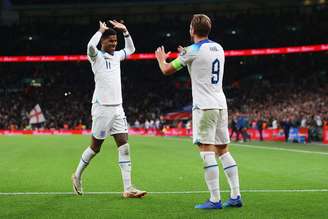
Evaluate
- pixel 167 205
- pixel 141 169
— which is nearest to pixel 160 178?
pixel 141 169

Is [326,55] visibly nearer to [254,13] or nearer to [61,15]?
[254,13]

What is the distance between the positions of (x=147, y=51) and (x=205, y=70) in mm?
56465

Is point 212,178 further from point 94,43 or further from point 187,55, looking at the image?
point 94,43

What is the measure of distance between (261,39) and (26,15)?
94.2 feet

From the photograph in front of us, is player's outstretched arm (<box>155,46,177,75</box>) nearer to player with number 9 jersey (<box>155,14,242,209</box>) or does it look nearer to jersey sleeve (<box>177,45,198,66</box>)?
player with number 9 jersey (<box>155,14,242,209</box>)

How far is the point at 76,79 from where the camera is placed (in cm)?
6481

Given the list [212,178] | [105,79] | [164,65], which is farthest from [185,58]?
[105,79]

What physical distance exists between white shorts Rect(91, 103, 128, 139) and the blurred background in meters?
43.6

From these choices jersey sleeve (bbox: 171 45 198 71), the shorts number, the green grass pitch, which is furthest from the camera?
the shorts number

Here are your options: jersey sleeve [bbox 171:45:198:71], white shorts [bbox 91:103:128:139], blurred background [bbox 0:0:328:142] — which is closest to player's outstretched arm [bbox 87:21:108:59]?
white shorts [bbox 91:103:128:139]

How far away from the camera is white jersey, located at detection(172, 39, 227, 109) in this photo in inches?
266

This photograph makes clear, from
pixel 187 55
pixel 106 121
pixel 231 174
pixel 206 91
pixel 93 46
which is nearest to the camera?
pixel 187 55

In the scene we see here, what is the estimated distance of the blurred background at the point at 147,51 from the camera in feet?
187

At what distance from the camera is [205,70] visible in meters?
6.84
